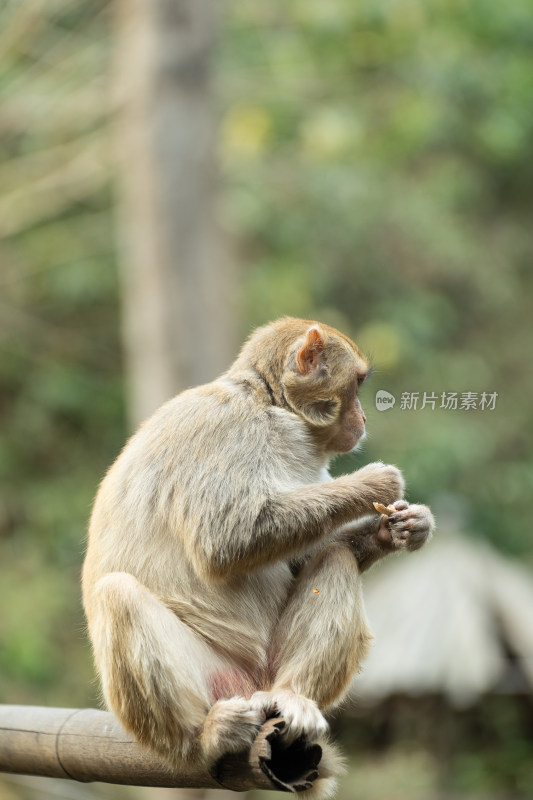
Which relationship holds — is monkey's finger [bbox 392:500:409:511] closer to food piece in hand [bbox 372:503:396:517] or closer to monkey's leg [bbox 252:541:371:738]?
food piece in hand [bbox 372:503:396:517]

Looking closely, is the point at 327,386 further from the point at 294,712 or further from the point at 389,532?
the point at 294,712

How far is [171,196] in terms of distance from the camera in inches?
351

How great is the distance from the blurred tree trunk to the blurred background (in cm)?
3

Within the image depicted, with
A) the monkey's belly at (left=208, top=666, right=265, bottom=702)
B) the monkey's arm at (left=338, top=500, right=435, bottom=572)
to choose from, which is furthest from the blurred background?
the monkey's belly at (left=208, top=666, right=265, bottom=702)

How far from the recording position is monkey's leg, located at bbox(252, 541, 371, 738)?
11.5ft

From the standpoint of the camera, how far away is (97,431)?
1256cm

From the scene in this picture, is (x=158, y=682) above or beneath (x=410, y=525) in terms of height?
beneath

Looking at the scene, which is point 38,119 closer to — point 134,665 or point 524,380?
point 524,380

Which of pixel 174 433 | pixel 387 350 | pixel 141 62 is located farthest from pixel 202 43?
pixel 174 433

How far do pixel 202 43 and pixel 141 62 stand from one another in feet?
1.94

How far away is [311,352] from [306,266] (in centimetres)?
824

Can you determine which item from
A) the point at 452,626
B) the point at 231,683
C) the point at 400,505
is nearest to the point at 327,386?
the point at 400,505

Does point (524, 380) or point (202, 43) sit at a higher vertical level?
point (202, 43)

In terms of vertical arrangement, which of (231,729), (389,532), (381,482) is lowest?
(231,729)
